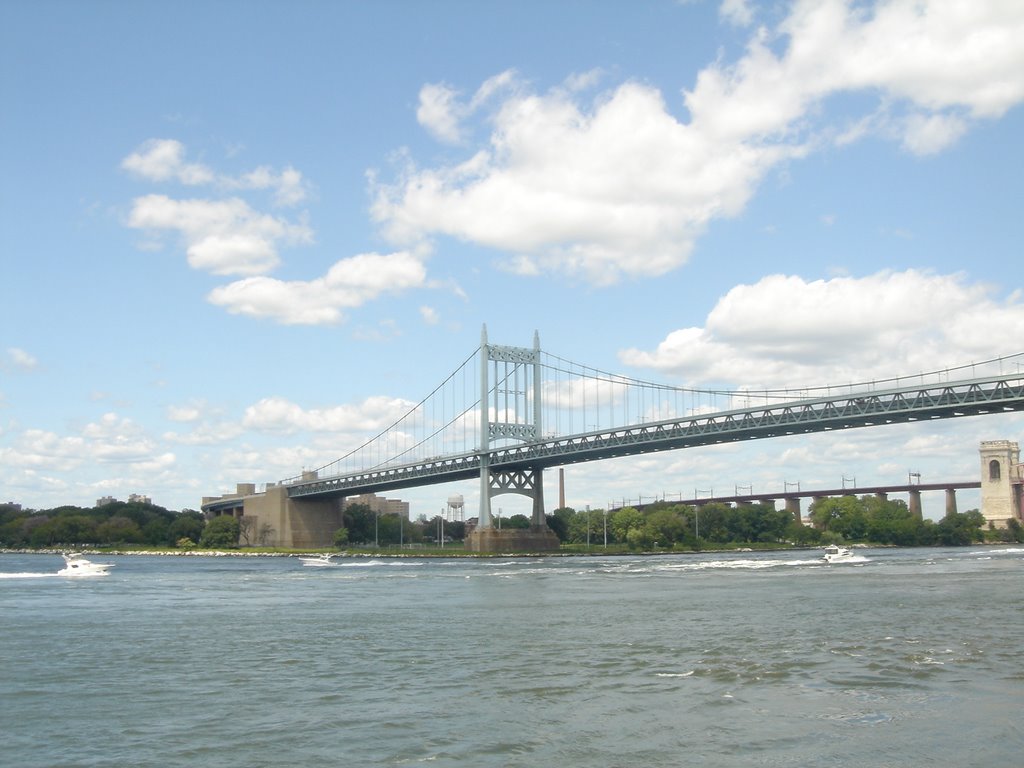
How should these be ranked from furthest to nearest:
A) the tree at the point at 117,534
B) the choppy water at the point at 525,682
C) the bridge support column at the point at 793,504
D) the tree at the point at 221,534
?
1. the bridge support column at the point at 793,504
2. the tree at the point at 117,534
3. the tree at the point at 221,534
4. the choppy water at the point at 525,682

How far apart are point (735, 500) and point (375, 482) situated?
86773 millimetres

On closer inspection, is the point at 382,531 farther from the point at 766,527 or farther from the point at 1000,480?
the point at 1000,480

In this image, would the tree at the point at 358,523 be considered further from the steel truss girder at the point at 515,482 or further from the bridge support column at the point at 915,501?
the bridge support column at the point at 915,501

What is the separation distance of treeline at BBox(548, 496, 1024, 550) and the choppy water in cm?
7377

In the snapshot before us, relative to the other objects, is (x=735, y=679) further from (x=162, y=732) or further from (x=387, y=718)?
(x=162, y=732)

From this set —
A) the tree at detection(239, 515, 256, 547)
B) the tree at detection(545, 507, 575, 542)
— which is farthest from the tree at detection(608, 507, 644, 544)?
the tree at detection(239, 515, 256, 547)

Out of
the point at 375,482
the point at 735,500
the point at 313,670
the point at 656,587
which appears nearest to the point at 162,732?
the point at 313,670

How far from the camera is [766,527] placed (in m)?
133

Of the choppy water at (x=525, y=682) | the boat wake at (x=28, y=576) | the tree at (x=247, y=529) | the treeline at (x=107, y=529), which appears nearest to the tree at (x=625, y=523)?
the tree at (x=247, y=529)

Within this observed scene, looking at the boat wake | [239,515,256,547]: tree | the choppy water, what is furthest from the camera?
[239,515,256,547]: tree

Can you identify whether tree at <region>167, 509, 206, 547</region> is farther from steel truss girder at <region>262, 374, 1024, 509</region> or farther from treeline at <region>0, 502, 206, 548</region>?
steel truss girder at <region>262, 374, 1024, 509</region>

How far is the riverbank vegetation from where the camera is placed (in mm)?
114875

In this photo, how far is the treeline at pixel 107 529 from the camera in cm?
12888

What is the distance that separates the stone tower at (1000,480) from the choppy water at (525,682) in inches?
5307
